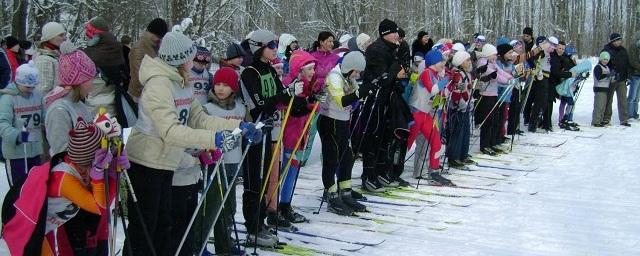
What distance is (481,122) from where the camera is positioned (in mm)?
9797

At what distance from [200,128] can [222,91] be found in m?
0.78

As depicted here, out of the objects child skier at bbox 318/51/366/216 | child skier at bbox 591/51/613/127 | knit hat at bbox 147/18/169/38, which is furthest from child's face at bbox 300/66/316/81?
child skier at bbox 591/51/613/127

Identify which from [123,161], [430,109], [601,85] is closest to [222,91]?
[123,161]

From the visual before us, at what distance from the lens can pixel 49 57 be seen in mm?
5652

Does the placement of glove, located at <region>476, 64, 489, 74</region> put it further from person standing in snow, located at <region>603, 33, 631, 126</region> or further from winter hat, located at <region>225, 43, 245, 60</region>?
winter hat, located at <region>225, 43, 245, 60</region>

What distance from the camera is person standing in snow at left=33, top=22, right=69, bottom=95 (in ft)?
18.1

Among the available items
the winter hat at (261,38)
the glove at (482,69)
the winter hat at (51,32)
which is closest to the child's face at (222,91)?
the winter hat at (261,38)

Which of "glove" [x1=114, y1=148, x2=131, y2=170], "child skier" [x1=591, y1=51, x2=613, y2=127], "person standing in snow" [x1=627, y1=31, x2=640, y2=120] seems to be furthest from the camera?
"person standing in snow" [x1=627, y1=31, x2=640, y2=120]

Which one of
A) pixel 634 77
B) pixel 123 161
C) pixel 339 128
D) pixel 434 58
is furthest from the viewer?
pixel 634 77

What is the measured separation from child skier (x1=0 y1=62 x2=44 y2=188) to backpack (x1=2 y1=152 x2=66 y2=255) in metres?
1.66

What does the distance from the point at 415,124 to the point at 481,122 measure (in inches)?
94.8

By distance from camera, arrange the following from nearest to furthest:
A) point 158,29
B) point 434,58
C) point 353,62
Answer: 1. point 158,29
2. point 353,62
3. point 434,58

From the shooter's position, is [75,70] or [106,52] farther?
[106,52]

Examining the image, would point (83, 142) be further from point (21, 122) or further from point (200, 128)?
point (21, 122)
